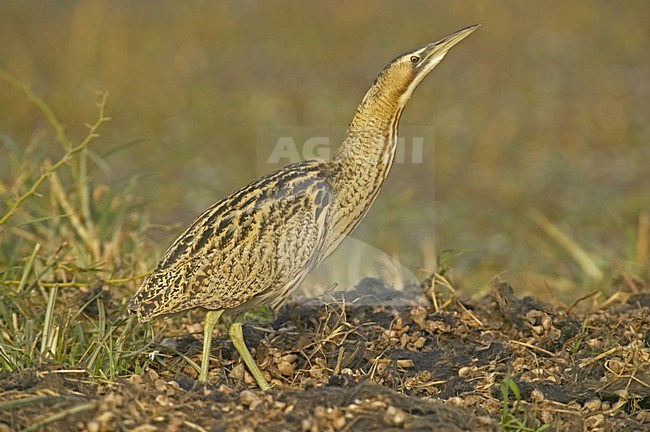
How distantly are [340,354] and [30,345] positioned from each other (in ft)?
4.73

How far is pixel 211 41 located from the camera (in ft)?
51.8

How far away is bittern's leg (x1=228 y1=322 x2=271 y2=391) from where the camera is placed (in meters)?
4.58

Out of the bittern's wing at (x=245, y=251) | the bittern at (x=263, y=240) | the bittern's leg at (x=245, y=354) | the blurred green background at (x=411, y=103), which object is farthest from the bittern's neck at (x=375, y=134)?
the blurred green background at (x=411, y=103)

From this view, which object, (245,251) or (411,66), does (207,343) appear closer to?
(245,251)

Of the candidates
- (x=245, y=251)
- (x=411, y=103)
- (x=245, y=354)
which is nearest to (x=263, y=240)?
(x=245, y=251)

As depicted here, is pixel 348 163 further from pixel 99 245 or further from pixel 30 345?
pixel 99 245

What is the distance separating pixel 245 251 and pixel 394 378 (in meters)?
0.90

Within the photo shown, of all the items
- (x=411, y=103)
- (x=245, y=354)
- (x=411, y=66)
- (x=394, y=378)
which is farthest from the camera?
(x=411, y=103)

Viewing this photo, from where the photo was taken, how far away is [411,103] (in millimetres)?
13461

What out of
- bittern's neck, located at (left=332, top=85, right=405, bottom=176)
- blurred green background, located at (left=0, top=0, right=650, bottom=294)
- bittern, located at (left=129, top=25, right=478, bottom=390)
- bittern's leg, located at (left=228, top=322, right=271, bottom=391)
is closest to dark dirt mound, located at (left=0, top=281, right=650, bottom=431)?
bittern's leg, located at (left=228, top=322, right=271, bottom=391)

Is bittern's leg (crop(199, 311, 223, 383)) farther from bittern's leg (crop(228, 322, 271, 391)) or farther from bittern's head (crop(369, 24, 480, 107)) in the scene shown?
bittern's head (crop(369, 24, 480, 107))

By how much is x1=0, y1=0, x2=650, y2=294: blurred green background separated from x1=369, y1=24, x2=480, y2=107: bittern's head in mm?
2602

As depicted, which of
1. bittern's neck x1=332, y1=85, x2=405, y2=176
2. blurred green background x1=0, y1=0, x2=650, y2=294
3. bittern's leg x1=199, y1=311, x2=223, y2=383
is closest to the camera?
bittern's leg x1=199, y1=311, x2=223, y2=383

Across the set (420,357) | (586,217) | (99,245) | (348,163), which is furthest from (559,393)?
(586,217)
